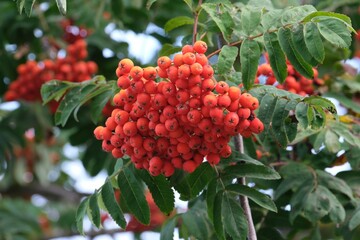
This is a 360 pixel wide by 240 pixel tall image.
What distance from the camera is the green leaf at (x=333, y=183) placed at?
2762mm

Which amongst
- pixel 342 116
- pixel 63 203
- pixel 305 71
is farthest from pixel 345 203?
pixel 63 203

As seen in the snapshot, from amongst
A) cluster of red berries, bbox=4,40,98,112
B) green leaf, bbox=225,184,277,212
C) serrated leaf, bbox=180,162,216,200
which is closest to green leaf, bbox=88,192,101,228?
serrated leaf, bbox=180,162,216,200

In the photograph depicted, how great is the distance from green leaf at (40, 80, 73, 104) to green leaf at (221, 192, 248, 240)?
0.78 metres

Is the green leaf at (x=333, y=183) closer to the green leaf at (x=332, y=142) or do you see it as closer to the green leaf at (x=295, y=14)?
the green leaf at (x=332, y=142)

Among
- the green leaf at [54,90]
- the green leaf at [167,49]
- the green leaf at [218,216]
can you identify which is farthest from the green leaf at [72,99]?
the green leaf at [218,216]

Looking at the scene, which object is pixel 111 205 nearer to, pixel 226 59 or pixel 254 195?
pixel 254 195

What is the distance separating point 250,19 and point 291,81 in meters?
0.69

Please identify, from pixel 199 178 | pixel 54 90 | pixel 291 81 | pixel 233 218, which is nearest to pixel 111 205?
pixel 199 178

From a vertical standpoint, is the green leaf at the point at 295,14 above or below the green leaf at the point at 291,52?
A: above

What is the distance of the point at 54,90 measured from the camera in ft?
9.05

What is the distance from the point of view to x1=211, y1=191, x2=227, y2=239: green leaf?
232 centimetres

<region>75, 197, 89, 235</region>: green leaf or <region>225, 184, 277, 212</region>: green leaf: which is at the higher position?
<region>225, 184, 277, 212</region>: green leaf

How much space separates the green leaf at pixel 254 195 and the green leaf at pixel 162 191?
7.4 inches

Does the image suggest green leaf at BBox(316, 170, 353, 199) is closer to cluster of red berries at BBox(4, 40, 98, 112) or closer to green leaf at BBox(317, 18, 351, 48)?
green leaf at BBox(317, 18, 351, 48)
